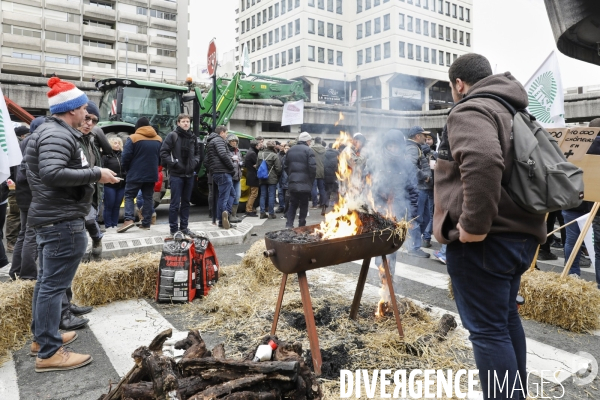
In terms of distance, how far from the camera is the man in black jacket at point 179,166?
25.7 ft

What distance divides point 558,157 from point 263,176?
9.39m

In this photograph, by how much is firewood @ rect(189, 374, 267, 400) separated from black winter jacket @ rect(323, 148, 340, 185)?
9.92 metres

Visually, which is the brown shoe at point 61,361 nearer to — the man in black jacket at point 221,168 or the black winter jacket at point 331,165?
the man in black jacket at point 221,168

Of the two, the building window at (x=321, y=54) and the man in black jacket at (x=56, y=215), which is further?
the building window at (x=321, y=54)

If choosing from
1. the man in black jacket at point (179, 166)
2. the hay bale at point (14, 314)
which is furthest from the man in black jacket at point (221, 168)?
the hay bale at point (14, 314)

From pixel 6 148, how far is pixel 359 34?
11.1 m

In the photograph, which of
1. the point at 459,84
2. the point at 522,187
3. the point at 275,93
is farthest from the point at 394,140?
the point at 275,93

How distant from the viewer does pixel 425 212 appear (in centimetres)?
803

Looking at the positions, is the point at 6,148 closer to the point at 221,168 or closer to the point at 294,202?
the point at 221,168

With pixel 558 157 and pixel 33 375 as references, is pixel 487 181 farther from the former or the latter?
pixel 33 375

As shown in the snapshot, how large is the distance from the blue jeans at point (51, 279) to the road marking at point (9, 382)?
234 millimetres

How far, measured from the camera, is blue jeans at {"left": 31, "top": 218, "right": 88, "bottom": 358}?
3.19m

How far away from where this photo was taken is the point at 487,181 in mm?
2148

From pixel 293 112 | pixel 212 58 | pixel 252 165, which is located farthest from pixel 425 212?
pixel 293 112
